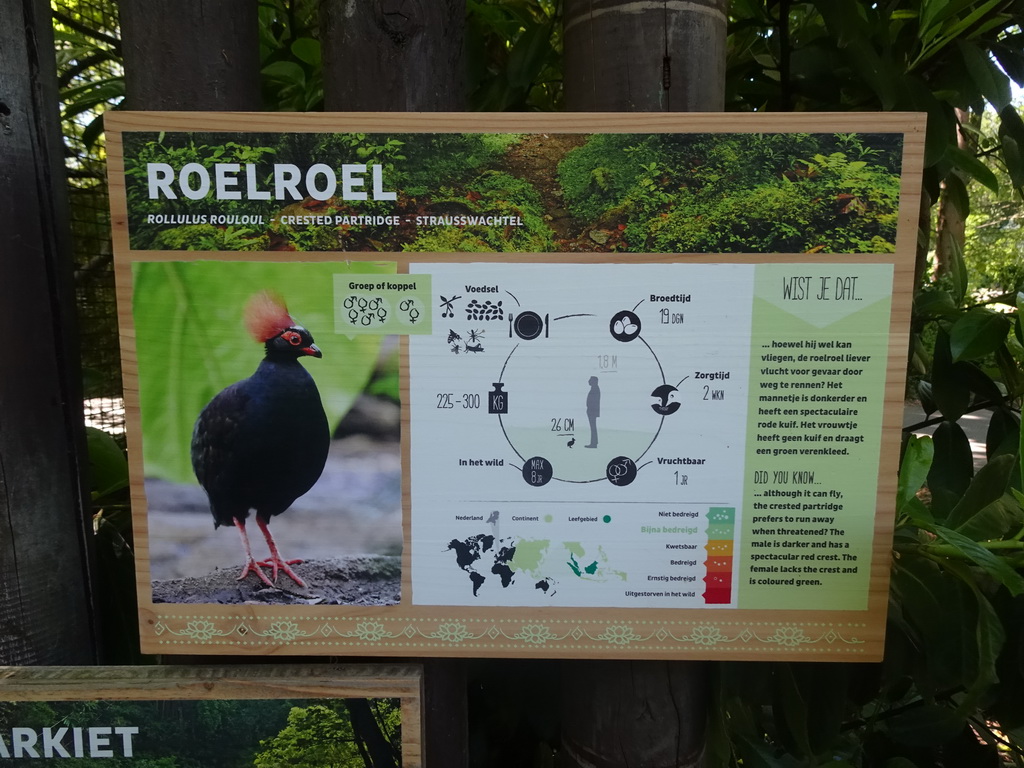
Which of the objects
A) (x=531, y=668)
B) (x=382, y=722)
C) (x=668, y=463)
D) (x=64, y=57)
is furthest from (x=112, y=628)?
(x=64, y=57)

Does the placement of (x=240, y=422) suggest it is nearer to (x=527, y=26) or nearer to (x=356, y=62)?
(x=356, y=62)

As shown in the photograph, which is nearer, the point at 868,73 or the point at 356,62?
the point at 356,62

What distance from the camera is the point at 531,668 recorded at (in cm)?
107

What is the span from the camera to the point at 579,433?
0.71 m

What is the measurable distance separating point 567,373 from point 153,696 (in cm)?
56

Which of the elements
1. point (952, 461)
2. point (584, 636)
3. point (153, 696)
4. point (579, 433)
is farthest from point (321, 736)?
point (952, 461)

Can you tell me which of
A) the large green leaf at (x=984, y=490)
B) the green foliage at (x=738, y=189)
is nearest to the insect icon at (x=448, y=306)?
the green foliage at (x=738, y=189)

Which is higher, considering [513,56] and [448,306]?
[513,56]

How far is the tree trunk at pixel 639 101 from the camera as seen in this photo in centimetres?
71

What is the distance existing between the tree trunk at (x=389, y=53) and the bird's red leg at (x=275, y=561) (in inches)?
17.9

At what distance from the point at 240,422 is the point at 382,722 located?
1.18ft

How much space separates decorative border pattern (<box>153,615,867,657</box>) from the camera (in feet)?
2.44

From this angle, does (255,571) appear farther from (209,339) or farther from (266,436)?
(209,339)

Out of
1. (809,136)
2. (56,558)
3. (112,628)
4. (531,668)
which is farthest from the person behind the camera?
(531,668)
